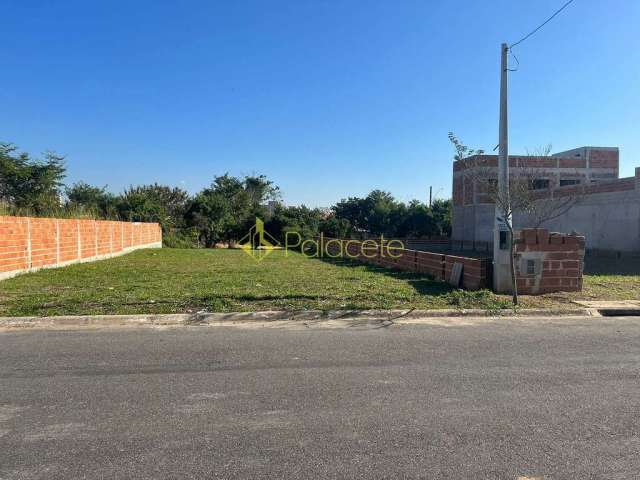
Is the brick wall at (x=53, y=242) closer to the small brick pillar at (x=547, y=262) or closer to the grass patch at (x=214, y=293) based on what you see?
the grass patch at (x=214, y=293)

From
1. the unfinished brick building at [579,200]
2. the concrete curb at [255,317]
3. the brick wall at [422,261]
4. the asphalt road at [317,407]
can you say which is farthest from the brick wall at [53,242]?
the unfinished brick building at [579,200]

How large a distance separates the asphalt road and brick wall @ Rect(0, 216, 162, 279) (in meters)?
7.98

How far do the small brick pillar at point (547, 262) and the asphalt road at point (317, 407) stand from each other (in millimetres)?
4360

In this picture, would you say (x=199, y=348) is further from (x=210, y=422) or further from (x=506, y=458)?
(x=506, y=458)

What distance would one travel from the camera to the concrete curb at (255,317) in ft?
26.6

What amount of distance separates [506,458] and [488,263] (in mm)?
8985

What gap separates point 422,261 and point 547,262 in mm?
4704

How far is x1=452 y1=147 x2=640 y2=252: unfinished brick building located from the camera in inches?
936

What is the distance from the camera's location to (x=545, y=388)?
16.2 feet

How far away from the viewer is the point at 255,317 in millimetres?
8680

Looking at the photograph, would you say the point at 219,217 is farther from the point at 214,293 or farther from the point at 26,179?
the point at 214,293

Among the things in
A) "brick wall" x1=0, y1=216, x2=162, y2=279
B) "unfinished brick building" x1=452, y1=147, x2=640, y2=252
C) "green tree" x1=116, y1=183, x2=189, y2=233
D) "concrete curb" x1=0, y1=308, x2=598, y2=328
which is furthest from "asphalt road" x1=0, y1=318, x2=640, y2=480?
"green tree" x1=116, y1=183, x2=189, y2=233

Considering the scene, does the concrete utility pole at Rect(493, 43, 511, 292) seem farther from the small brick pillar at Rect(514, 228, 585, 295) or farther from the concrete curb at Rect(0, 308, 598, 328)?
the concrete curb at Rect(0, 308, 598, 328)

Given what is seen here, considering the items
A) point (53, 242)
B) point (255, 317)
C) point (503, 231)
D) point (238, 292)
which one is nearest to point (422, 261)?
point (503, 231)
